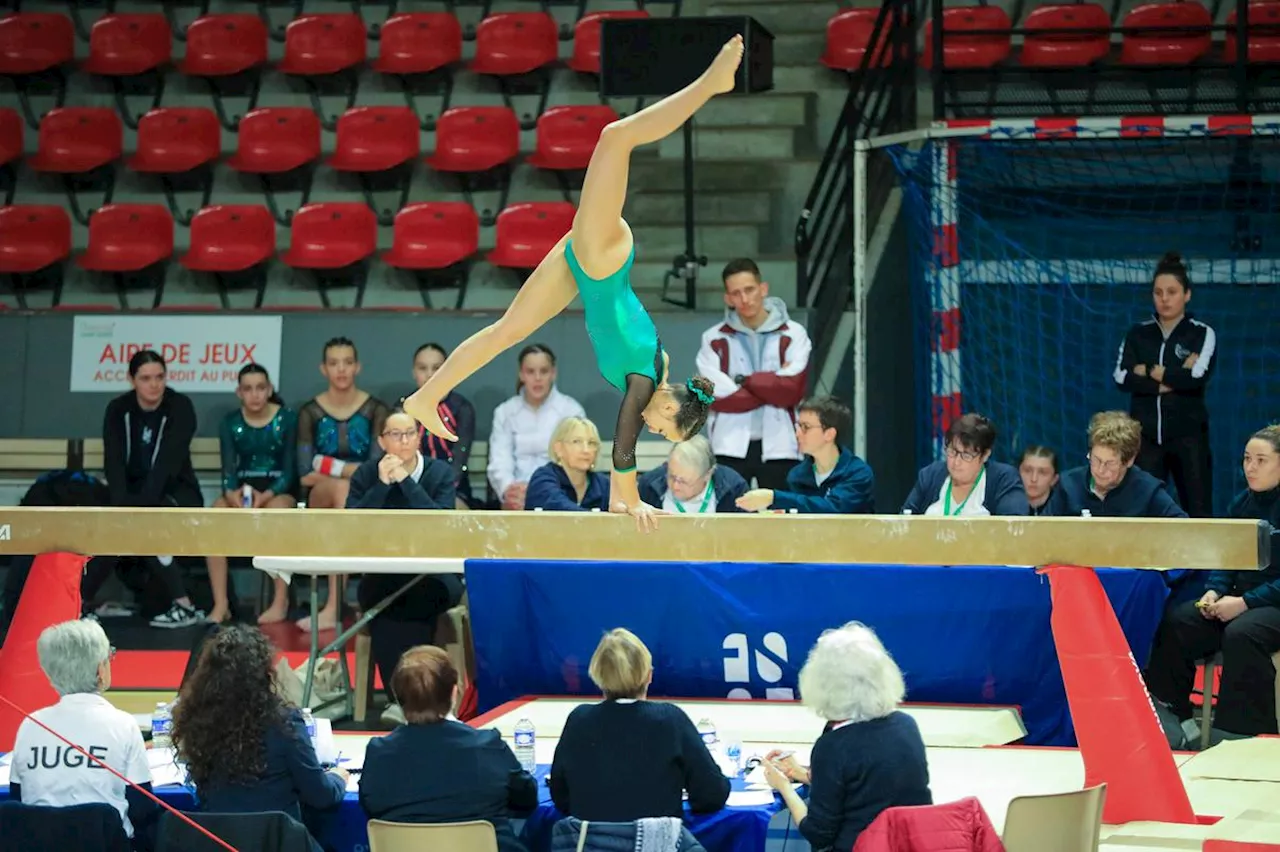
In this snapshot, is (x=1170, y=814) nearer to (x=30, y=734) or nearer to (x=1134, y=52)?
(x=30, y=734)

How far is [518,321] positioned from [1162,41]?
7237 millimetres

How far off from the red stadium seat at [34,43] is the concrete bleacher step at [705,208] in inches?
173

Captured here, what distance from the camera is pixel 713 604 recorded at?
20.4ft

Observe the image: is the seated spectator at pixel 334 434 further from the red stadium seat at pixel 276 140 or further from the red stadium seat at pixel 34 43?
the red stadium seat at pixel 34 43

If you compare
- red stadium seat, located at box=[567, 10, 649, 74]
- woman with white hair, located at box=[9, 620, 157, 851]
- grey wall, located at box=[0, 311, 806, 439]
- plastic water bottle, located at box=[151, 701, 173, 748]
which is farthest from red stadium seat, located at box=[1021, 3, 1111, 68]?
woman with white hair, located at box=[9, 620, 157, 851]

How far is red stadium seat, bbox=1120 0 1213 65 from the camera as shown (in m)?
10.3

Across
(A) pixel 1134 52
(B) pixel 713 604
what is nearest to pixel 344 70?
(A) pixel 1134 52

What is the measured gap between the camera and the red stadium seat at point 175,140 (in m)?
10.9

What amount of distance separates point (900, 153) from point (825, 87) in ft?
8.83

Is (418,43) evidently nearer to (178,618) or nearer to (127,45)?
(127,45)

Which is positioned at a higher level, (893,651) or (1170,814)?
(893,651)

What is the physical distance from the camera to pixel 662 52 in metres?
8.95

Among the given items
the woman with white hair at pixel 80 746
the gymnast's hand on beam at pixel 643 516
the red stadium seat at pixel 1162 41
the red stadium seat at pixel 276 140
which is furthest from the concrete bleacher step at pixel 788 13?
the woman with white hair at pixel 80 746

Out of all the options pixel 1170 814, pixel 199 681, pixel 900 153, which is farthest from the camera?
pixel 900 153
